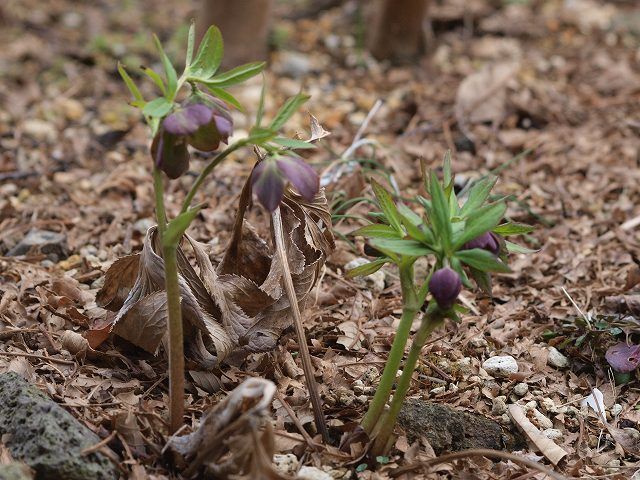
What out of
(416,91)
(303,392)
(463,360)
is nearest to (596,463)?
(463,360)

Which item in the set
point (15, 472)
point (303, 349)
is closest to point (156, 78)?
point (303, 349)

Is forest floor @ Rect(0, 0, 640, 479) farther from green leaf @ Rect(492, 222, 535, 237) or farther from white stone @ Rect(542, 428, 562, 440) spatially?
green leaf @ Rect(492, 222, 535, 237)

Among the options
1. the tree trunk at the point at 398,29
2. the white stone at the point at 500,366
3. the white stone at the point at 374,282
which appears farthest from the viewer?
the tree trunk at the point at 398,29

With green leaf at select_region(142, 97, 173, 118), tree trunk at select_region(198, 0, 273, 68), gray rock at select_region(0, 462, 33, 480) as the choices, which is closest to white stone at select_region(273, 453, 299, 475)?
gray rock at select_region(0, 462, 33, 480)

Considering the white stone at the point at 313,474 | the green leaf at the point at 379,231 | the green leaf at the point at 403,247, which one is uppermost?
the green leaf at the point at 403,247

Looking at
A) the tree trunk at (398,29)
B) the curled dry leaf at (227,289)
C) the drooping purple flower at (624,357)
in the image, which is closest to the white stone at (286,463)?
the curled dry leaf at (227,289)

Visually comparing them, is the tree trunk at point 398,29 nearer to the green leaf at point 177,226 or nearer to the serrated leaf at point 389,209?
the serrated leaf at point 389,209

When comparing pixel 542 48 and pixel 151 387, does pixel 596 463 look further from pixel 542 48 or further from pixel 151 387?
pixel 542 48

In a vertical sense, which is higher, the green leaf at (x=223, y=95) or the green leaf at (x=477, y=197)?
the green leaf at (x=223, y=95)
